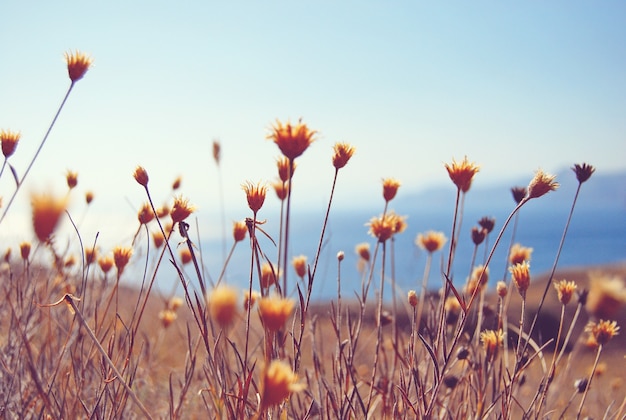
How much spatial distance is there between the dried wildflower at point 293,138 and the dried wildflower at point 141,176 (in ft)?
1.66

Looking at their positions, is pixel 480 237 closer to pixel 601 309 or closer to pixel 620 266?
pixel 601 309

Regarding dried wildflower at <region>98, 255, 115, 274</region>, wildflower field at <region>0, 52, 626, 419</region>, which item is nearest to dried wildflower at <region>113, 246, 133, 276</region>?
wildflower field at <region>0, 52, 626, 419</region>

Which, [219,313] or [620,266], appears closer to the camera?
[219,313]

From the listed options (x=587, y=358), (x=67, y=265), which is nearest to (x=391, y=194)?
(x=67, y=265)

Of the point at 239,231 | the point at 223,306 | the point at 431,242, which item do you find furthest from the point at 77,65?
the point at 431,242

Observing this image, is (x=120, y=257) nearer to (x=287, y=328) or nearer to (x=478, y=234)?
(x=287, y=328)

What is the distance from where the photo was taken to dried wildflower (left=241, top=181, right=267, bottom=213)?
1.09 meters

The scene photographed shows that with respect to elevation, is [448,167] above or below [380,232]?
above

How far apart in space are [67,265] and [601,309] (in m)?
2.48

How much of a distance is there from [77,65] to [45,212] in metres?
0.96

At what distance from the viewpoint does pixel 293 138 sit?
0.96 metres

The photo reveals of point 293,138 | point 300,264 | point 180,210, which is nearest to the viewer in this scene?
point 293,138

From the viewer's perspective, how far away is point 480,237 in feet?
5.74

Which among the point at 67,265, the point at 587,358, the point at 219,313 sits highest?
the point at 219,313
